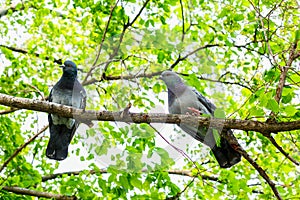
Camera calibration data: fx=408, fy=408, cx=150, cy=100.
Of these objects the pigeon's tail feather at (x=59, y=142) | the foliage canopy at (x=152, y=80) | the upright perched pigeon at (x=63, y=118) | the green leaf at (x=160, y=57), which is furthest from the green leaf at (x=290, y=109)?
the green leaf at (x=160, y=57)

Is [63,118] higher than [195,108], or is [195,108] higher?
[63,118]

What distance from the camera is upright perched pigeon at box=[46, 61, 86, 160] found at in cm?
504

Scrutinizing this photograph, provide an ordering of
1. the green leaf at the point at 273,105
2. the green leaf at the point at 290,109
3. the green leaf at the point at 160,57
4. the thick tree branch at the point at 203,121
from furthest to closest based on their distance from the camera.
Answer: the green leaf at the point at 160,57 < the thick tree branch at the point at 203,121 < the green leaf at the point at 290,109 < the green leaf at the point at 273,105

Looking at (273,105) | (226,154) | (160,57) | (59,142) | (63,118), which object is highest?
(160,57)

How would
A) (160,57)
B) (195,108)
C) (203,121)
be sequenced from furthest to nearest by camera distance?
(160,57)
(195,108)
(203,121)

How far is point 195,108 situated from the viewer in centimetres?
440

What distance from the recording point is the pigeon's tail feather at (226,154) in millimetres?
3849

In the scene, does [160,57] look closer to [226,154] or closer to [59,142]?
[59,142]

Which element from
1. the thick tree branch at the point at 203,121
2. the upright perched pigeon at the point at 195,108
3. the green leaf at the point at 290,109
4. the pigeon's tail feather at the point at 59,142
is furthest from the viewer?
the pigeon's tail feather at the point at 59,142

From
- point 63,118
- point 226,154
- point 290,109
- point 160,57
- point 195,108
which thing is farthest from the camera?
point 160,57

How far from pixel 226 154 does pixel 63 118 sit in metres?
2.16

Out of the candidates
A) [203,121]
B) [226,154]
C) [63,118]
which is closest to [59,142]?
[63,118]

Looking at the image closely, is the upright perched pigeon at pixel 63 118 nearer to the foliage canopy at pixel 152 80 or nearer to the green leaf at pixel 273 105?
the foliage canopy at pixel 152 80

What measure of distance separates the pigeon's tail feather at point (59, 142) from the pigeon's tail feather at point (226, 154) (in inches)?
76.7
